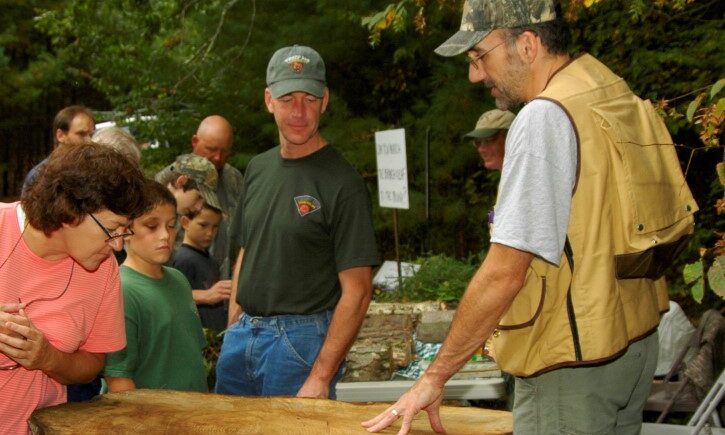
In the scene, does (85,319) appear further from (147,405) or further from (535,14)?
(535,14)

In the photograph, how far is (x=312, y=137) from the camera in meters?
4.21

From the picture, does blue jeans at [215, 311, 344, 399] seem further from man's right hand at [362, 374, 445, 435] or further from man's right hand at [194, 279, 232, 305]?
man's right hand at [362, 374, 445, 435]

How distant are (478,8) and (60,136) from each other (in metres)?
3.99

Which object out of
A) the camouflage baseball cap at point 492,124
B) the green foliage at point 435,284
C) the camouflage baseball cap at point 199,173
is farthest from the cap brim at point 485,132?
the camouflage baseball cap at point 199,173

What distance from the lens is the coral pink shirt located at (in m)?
3.03

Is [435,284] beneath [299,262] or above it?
beneath

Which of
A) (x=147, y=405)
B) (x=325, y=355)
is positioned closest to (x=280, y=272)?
(x=325, y=355)

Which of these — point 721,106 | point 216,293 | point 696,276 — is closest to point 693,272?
point 696,276

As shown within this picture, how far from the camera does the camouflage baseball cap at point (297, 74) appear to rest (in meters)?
4.25

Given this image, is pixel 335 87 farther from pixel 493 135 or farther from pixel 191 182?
pixel 191 182

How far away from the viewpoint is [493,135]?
5.97m

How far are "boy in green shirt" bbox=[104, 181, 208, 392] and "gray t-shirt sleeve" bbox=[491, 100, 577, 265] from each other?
164cm

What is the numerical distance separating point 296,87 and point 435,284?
3.18 metres

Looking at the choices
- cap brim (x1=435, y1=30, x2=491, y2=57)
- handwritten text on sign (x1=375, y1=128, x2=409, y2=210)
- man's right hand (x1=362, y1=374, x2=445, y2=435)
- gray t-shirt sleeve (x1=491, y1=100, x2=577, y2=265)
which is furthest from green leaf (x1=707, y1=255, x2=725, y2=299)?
handwritten text on sign (x1=375, y1=128, x2=409, y2=210)
